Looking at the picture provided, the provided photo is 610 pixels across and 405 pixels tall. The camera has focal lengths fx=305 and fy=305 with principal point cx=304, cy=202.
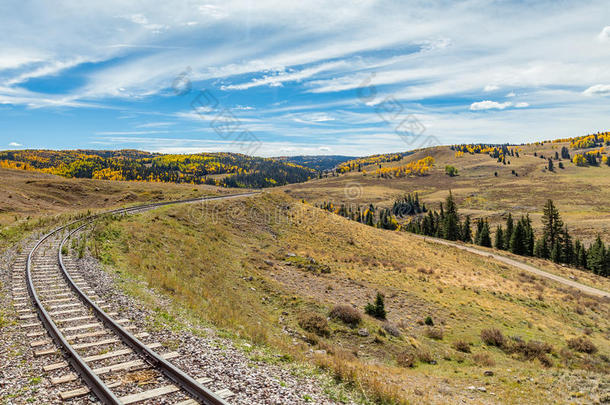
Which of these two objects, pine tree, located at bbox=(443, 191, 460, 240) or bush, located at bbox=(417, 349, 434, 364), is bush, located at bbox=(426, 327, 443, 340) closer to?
bush, located at bbox=(417, 349, 434, 364)

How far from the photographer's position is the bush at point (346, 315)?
18.4m

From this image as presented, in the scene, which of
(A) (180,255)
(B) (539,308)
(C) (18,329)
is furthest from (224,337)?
(B) (539,308)

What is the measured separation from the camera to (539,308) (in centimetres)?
3020

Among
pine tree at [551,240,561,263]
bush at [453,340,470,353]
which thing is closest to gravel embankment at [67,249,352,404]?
bush at [453,340,470,353]

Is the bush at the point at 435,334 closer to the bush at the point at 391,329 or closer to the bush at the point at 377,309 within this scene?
the bush at the point at 391,329

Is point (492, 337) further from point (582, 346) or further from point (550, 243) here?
point (550, 243)

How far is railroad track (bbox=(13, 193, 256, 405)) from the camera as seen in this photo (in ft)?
20.6

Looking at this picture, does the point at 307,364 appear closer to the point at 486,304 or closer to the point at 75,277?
the point at 75,277

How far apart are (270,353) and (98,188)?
196 ft

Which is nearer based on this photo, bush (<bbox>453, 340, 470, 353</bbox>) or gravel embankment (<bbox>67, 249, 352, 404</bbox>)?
gravel embankment (<bbox>67, 249, 352, 404</bbox>)

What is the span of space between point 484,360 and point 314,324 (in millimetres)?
9170

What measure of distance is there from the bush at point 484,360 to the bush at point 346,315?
250 inches

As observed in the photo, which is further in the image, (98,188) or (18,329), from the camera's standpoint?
(98,188)

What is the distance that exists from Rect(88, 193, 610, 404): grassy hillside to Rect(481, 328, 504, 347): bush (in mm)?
94
